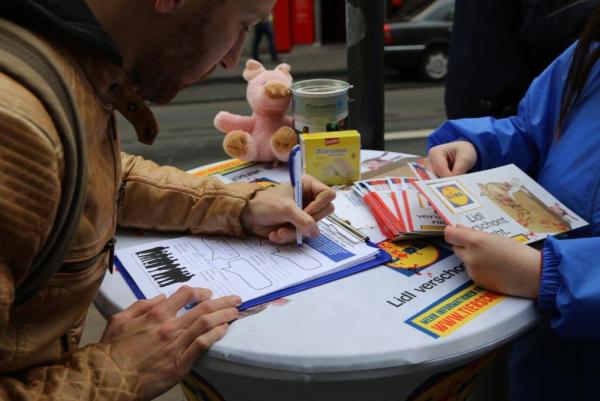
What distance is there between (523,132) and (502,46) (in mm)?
766

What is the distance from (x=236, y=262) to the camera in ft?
4.03

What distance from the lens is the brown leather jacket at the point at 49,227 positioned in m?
0.64

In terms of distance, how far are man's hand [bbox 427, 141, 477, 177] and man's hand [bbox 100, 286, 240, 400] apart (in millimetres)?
757

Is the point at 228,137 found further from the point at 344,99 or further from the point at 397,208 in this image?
the point at 397,208

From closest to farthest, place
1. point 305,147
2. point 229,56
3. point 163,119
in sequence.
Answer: point 229,56, point 305,147, point 163,119

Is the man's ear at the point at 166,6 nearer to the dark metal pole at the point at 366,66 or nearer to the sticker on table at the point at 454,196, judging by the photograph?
the sticker on table at the point at 454,196

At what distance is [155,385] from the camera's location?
91 centimetres

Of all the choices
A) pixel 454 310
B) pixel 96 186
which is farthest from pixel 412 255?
pixel 96 186

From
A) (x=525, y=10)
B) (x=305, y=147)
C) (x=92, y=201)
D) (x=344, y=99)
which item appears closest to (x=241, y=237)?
(x=305, y=147)

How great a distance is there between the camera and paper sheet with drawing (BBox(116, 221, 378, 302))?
114 centimetres

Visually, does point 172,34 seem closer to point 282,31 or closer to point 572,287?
point 572,287

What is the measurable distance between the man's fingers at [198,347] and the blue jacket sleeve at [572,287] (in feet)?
1.93

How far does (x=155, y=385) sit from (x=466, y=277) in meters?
0.63

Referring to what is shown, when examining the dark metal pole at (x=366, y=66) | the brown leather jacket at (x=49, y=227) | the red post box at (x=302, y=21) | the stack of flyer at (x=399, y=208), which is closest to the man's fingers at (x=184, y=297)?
the brown leather jacket at (x=49, y=227)
